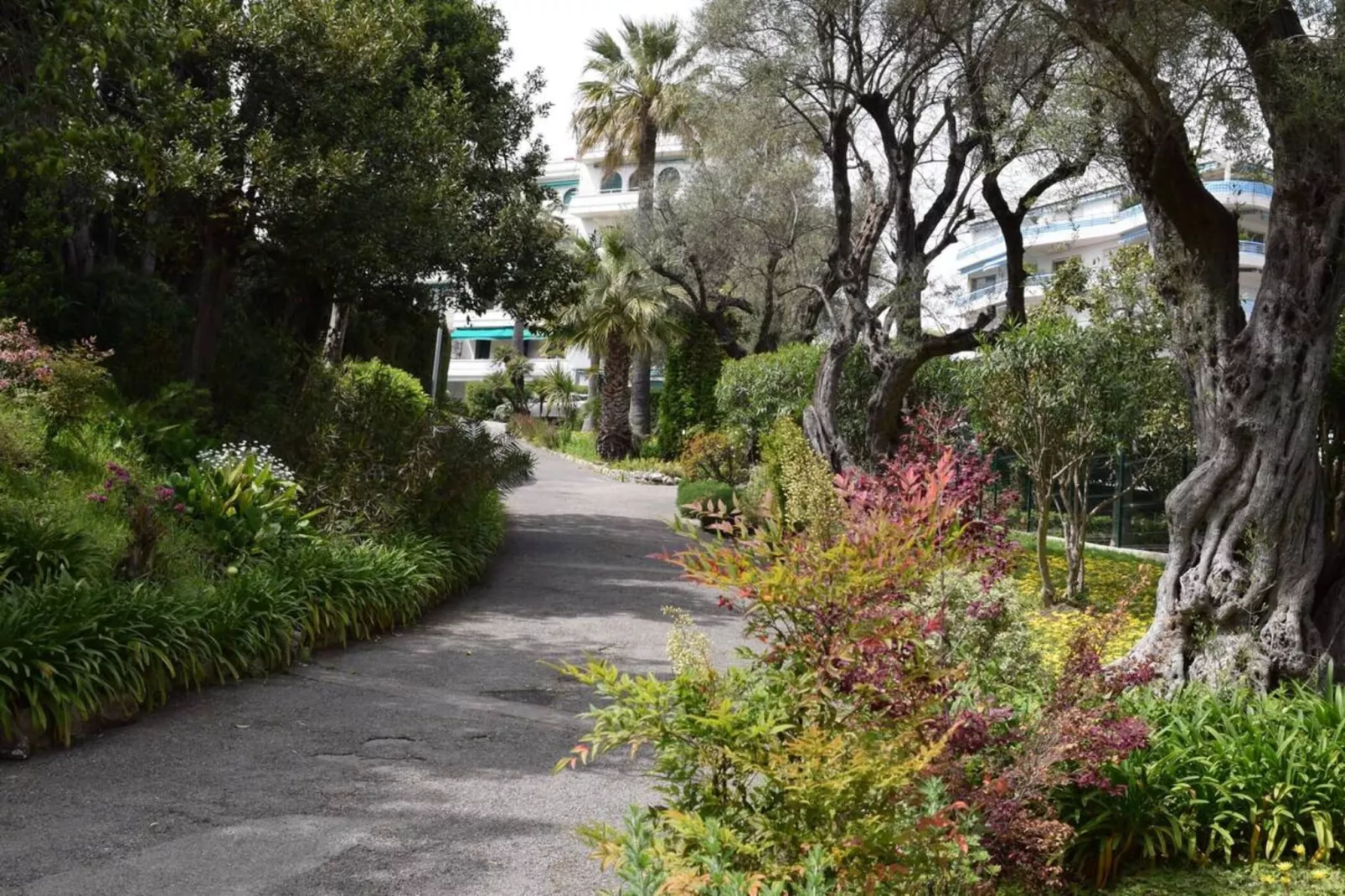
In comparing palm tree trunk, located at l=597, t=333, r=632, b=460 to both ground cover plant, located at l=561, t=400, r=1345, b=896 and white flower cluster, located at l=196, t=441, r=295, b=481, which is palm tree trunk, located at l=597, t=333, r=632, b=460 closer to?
white flower cluster, located at l=196, t=441, r=295, b=481

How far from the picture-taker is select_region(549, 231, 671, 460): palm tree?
3344cm

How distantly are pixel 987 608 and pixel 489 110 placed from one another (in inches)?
566

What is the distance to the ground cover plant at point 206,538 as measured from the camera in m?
7.08

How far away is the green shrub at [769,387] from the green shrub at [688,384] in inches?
322

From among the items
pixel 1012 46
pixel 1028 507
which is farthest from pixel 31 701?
pixel 1028 507

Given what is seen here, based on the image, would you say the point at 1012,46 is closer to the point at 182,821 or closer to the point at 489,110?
the point at 489,110

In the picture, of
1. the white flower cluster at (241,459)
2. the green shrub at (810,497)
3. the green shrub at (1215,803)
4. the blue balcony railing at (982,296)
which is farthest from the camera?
the blue balcony railing at (982,296)

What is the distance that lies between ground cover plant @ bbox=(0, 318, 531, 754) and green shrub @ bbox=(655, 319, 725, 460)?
17181 millimetres

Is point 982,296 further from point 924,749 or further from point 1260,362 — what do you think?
point 924,749

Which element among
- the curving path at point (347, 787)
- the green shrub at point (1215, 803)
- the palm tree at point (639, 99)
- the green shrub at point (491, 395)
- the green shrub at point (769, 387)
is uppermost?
the palm tree at point (639, 99)

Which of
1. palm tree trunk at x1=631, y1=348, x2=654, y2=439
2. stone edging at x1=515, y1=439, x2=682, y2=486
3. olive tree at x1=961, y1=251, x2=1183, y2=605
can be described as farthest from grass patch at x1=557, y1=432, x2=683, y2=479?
olive tree at x1=961, y1=251, x2=1183, y2=605

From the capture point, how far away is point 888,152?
16062 millimetres

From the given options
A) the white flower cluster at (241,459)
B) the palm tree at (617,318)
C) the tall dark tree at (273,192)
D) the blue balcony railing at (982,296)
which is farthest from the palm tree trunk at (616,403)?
the white flower cluster at (241,459)

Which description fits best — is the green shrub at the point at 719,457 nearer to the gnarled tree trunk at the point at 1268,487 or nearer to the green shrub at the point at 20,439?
the green shrub at the point at 20,439
